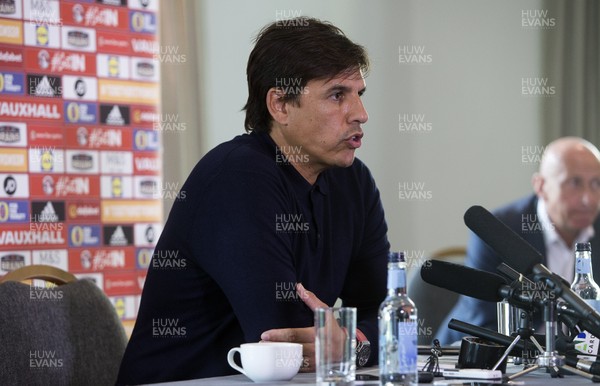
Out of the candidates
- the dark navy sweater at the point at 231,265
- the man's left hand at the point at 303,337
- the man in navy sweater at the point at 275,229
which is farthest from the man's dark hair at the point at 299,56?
the man's left hand at the point at 303,337

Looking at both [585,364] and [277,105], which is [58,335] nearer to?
[277,105]

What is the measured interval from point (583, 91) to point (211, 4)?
1.97 m

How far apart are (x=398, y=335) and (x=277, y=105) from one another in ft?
2.97

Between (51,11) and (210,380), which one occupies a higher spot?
(51,11)

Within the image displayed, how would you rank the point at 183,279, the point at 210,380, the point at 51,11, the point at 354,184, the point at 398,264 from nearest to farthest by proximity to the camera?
the point at 398,264
the point at 210,380
the point at 183,279
the point at 354,184
the point at 51,11

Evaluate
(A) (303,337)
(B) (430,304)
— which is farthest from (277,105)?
(B) (430,304)

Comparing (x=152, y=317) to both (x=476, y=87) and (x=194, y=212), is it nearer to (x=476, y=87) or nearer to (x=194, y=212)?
(x=194, y=212)

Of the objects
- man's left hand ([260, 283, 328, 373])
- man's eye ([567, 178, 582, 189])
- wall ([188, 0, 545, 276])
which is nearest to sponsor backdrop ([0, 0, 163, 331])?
wall ([188, 0, 545, 276])

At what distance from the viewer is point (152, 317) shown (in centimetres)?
178

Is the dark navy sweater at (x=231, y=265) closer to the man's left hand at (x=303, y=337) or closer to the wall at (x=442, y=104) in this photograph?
the man's left hand at (x=303, y=337)

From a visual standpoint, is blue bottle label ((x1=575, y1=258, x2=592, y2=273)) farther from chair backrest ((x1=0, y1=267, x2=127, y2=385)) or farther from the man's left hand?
chair backrest ((x1=0, y1=267, x2=127, y2=385))

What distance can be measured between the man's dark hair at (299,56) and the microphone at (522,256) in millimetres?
649

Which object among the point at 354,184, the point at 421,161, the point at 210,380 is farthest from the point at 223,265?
the point at 421,161

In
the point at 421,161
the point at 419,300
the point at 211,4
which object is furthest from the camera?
the point at 421,161
